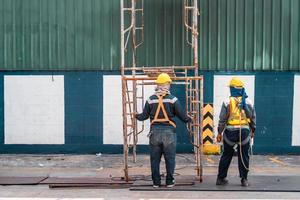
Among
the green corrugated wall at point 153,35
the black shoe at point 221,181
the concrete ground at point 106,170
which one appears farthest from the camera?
the green corrugated wall at point 153,35

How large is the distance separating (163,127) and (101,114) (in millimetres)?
4601

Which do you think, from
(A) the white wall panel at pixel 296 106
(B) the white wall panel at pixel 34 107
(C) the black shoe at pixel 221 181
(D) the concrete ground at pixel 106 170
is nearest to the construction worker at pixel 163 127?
(D) the concrete ground at pixel 106 170

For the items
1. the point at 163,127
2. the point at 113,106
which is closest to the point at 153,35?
the point at 113,106

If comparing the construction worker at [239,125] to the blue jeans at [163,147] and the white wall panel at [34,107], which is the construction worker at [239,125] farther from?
the white wall panel at [34,107]

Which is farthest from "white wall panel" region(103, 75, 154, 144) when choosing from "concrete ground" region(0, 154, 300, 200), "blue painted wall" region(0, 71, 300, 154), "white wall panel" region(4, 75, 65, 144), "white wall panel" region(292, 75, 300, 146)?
"white wall panel" region(292, 75, 300, 146)

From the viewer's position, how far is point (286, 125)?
14.4 metres

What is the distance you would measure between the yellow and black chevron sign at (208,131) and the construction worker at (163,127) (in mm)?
4257

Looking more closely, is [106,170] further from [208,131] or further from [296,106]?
[296,106]

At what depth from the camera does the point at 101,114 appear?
14.5 meters

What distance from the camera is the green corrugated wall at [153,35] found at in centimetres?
1427

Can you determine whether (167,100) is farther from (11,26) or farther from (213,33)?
(11,26)

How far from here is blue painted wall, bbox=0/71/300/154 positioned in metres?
14.3

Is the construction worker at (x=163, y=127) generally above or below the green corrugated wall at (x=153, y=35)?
below

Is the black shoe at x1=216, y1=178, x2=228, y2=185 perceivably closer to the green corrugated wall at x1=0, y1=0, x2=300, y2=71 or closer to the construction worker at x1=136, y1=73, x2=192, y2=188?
the construction worker at x1=136, y1=73, x2=192, y2=188
